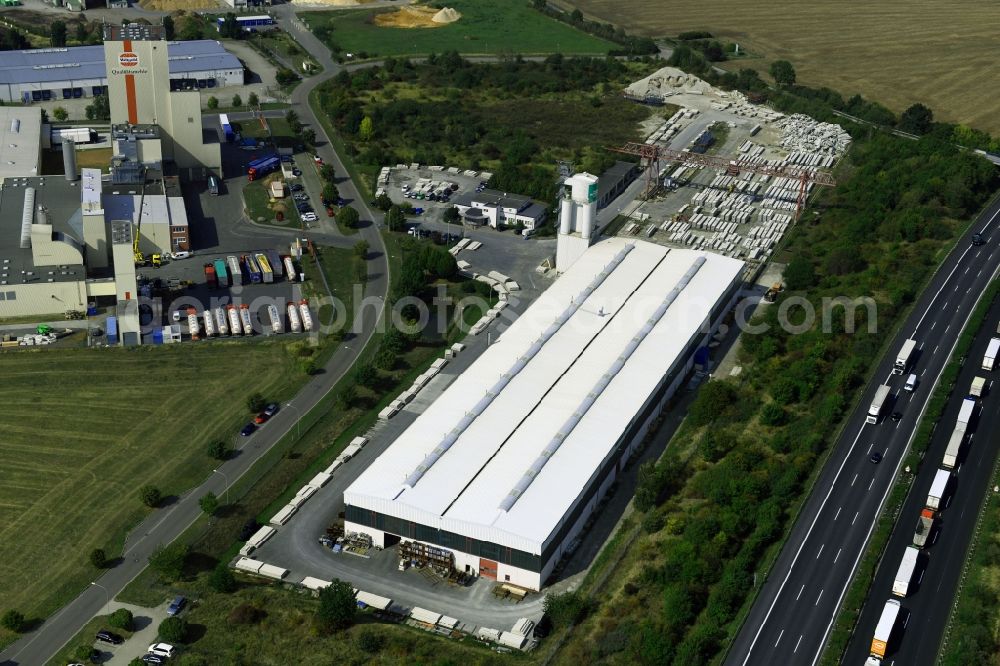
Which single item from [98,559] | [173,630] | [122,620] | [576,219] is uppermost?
[576,219]

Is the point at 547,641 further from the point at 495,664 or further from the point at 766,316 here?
the point at 766,316

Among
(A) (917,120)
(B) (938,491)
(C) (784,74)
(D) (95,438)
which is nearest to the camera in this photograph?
(B) (938,491)

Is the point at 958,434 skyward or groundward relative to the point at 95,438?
skyward

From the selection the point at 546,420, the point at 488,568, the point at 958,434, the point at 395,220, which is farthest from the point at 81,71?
the point at 958,434

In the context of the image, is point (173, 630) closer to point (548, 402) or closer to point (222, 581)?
point (222, 581)

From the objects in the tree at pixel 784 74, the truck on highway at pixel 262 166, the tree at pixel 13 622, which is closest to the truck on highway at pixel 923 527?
the tree at pixel 13 622

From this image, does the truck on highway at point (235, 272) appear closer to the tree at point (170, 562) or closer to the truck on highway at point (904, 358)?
the tree at point (170, 562)

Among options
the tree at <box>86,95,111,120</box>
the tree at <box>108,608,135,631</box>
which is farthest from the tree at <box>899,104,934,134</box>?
the tree at <box>108,608,135,631</box>
